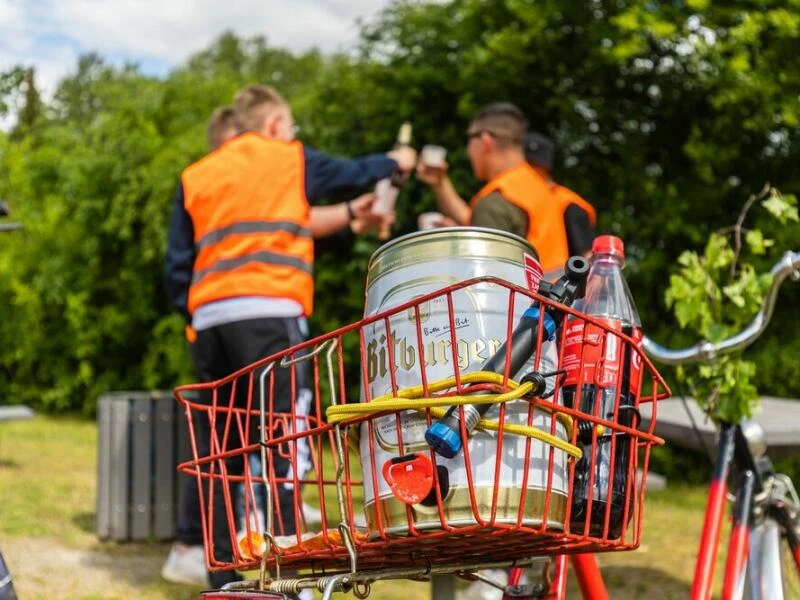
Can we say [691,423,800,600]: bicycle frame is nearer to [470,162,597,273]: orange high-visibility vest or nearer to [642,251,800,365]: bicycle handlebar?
[642,251,800,365]: bicycle handlebar

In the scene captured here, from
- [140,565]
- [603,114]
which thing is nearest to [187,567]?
[140,565]

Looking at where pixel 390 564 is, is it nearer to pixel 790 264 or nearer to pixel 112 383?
pixel 790 264

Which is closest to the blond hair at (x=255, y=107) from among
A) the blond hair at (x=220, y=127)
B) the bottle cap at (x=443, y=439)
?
the blond hair at (x=220, y=127)

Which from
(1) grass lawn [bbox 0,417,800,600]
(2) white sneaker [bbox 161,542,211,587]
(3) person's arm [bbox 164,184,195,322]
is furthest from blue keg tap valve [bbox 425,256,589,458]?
(2) white sneaker [bbox 161,542,211,587]

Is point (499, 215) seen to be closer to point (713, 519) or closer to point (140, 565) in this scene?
point (713, 519)

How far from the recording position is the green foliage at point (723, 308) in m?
2.67

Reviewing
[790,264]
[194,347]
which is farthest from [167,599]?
[790,264]

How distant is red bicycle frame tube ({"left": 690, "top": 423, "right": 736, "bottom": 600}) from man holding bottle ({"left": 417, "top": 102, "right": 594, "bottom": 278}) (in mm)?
1481

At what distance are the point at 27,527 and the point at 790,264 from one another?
509 centimetres

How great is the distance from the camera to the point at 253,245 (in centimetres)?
411

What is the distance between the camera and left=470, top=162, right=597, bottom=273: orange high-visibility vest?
438 cm

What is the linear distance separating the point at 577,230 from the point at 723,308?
6.17 feet

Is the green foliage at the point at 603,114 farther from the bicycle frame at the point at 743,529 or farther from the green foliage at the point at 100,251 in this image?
the bicycle frame at the point at 743,529

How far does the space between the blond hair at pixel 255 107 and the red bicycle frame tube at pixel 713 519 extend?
8.55 ft
